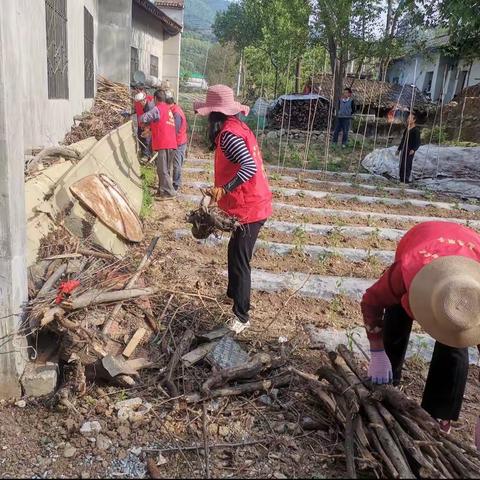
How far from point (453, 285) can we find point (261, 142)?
12277mm

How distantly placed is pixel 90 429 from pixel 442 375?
71.5 inches

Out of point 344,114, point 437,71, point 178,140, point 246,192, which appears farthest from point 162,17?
point 437,71

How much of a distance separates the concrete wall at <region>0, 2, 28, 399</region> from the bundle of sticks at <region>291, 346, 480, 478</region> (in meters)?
1.68

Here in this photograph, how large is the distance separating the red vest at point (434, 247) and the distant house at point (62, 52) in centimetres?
206

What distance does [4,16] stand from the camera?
94.5 inches

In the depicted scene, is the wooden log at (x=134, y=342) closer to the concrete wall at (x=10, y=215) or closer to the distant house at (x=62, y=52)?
the concrete wall at (x=10, y=215)

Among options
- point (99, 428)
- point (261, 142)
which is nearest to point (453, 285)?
point (99, 428)

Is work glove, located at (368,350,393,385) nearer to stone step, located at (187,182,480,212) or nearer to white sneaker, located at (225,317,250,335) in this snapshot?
white sneaker, located at (225,317,250,335)

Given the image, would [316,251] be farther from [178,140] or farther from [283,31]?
[283,31]

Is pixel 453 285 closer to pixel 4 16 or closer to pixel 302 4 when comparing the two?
pixel 4 16

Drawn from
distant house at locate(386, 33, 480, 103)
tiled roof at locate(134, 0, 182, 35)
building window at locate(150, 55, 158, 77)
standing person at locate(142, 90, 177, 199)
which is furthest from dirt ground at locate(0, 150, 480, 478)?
distant house at locate(386, 33, 480, 103)

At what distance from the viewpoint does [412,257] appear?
2252 mm


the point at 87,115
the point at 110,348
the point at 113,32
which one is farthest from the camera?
the point at 113,32

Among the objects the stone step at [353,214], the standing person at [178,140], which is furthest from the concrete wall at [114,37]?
the stone step at [353,214]
